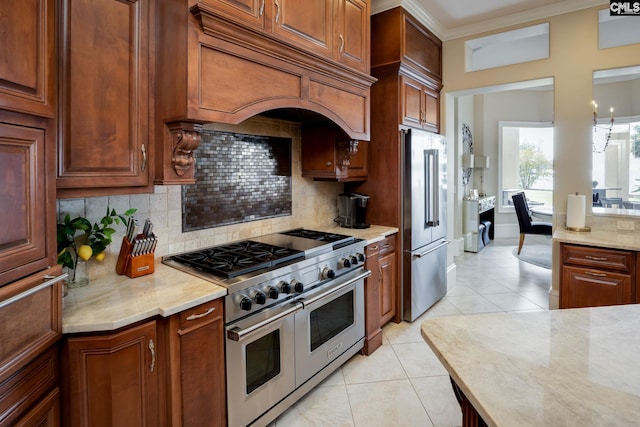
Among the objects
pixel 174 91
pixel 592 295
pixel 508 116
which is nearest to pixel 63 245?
pixel 174 91

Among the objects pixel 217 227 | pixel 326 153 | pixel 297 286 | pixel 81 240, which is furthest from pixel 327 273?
pixel 81 240

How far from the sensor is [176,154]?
1822 millimetres

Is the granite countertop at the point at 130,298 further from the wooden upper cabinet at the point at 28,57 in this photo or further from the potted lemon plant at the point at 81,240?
the wooden upper cabinet at the point at 28,57

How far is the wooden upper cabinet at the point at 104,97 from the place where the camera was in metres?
1.48

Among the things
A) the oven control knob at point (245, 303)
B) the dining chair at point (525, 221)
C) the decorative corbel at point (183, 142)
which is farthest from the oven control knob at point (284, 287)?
the dining chair at point (525, 221)

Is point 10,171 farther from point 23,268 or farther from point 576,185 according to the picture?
point 576,185

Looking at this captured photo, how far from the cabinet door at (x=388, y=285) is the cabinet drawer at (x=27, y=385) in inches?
91.6

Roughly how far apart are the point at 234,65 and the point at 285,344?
156 cm

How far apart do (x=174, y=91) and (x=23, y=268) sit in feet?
3.25

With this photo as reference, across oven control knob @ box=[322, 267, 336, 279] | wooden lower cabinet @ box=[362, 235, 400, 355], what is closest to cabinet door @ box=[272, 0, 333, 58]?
oven control knob @ box=[322, 267, 336, 279]

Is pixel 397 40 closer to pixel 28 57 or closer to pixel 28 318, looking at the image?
pixel 28 57

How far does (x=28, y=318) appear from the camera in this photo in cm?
114

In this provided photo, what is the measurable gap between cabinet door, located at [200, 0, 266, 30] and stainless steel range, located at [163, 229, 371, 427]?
129 cm

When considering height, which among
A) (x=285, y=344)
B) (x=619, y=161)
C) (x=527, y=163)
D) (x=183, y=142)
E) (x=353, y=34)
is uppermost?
(x=353, y=34)
